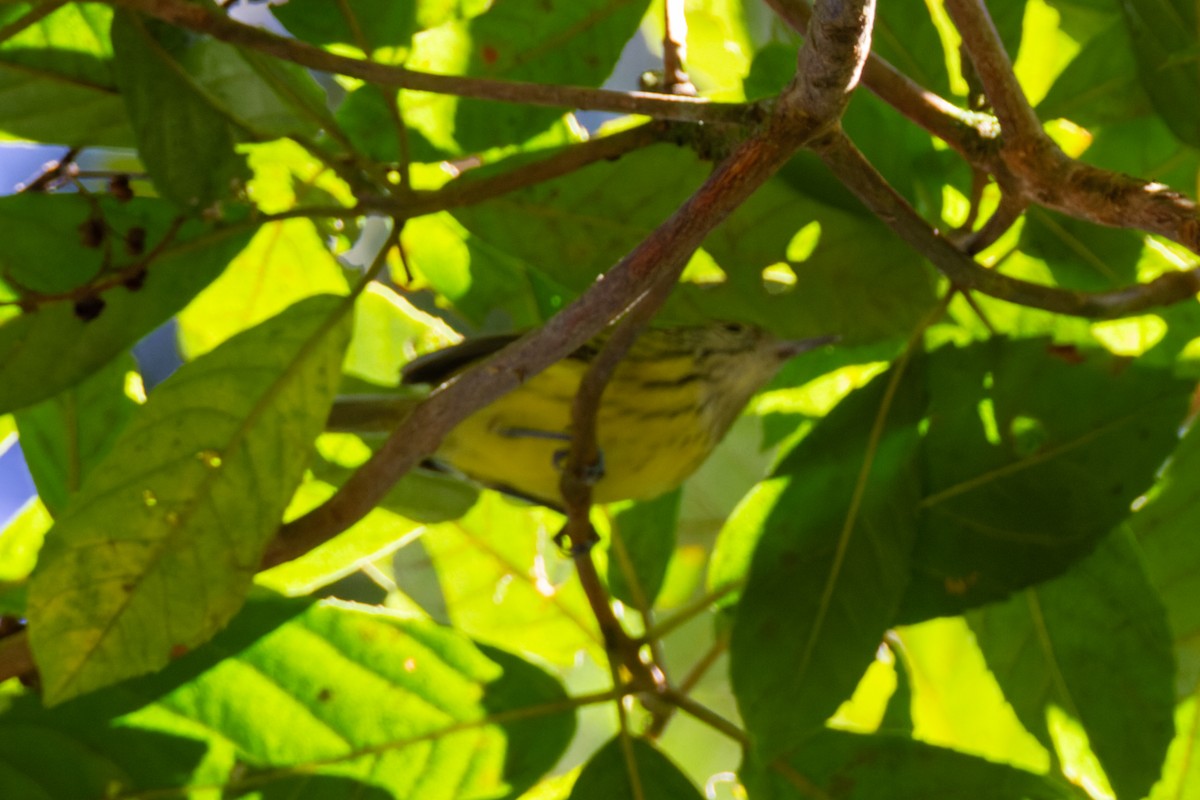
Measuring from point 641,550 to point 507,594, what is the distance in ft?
1.05

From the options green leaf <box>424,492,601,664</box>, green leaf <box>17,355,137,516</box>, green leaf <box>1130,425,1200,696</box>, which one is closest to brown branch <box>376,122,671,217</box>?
green leaf <box>17,355,137,516</box>

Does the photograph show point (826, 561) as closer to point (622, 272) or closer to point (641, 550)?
point (641, 550)

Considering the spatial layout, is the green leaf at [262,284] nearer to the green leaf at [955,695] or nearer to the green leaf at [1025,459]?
the green leaf at [1025,459]

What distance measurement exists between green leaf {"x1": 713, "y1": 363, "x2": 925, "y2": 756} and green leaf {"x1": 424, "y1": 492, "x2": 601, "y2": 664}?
61 centimetres

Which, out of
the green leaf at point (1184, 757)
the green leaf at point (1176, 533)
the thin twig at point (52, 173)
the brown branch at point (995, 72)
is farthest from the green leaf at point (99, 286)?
the green leaf at point (1184, 757)

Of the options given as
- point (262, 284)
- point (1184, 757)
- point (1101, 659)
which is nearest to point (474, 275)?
point (262, 284)

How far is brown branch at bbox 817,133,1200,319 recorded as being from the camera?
1.45 meters

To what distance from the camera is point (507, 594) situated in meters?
2.45

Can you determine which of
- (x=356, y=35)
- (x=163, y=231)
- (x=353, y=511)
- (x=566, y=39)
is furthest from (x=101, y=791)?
(x=566, y=39)

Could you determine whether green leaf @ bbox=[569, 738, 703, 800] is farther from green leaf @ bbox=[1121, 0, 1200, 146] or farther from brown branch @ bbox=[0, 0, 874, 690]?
green leaf @ bbox=[1121, 0, 1200, 146]

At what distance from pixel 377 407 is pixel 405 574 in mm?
352

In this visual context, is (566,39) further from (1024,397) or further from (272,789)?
(272,789)

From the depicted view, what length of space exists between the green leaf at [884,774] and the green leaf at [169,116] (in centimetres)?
109

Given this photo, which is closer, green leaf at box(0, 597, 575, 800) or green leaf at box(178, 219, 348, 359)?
green leaf at box(0, 597, 575, 800)
